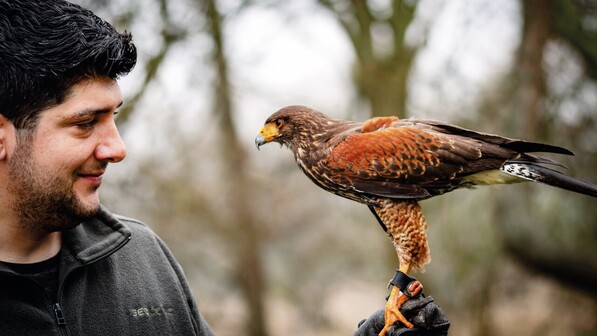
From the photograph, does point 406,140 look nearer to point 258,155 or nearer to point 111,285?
point 111,285

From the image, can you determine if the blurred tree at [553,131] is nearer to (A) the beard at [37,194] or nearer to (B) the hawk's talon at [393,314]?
(B) the hawk's talon at [393,314]

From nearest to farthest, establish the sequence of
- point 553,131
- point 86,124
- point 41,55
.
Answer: point 41,55 → point 86,124 → point 553,131

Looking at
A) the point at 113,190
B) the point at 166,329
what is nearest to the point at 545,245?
the point at 113,190

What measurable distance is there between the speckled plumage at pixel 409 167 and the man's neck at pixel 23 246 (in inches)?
43.2

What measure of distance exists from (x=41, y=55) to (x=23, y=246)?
72cm

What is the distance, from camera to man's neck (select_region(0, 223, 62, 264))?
231 cm

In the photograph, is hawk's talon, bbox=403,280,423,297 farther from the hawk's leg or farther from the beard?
the beard

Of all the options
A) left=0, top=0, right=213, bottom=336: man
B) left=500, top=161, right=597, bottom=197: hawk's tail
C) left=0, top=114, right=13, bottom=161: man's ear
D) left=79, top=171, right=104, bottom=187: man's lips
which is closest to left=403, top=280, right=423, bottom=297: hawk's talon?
left=500, top=161, right=597, bottom=197: hawk's tail

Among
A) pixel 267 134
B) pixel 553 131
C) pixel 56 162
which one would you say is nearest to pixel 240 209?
pixel 553 131

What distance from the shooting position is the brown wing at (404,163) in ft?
8.54

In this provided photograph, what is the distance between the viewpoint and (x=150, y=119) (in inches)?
302

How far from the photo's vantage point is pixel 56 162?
226 centimetres

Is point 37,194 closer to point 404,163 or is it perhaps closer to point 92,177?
point 92,177

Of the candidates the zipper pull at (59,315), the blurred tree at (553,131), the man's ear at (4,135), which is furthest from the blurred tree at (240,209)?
Answer: the zipper pull at (59,315)
